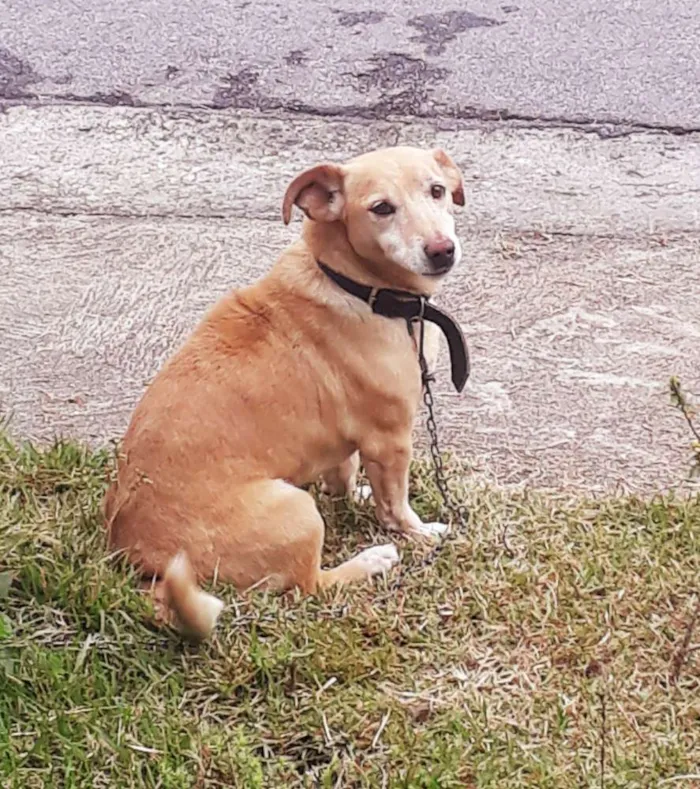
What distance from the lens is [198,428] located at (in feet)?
9.70

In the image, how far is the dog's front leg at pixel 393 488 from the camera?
3.20 meters

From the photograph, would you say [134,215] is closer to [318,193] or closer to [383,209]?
[318,193]

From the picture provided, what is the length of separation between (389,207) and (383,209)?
0.02 metres

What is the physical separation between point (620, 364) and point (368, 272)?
1232 mm

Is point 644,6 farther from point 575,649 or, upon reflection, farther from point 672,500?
point 575,649

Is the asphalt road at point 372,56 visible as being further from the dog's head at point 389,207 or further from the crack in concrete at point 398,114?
the dog's head at point 389,207

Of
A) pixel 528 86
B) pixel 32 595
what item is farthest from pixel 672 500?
pixel 528 86

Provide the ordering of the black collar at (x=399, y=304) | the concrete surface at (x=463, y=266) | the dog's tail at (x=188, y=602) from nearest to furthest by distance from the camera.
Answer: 1. the dog's tail at (x=188, y=602)
2. the black collar at (x=399, y=304)
3. the concrete surface at (x=463, y=266)

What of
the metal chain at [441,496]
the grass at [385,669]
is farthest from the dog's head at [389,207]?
the grass at [385,669]

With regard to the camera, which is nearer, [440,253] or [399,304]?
[440,253]

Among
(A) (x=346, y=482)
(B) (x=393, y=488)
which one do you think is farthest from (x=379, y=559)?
(A) (x=346, y=482)

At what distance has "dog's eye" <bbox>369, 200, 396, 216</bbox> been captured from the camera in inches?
117

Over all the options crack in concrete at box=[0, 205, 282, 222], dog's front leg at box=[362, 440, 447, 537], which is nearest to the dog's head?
dog's front leg at box=[362, 440, 447, 537]

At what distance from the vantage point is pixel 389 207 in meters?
2.98
